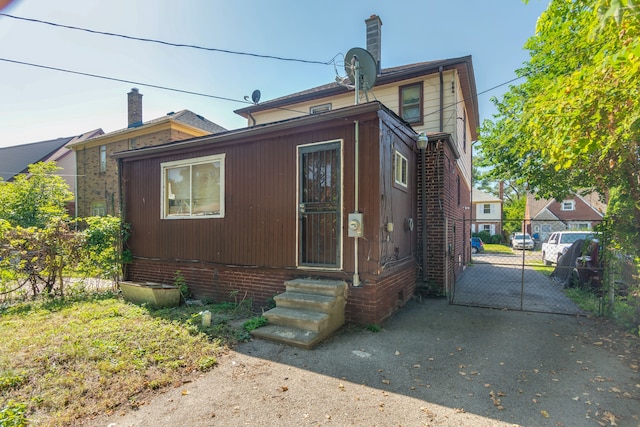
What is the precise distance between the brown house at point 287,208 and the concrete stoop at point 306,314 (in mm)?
245

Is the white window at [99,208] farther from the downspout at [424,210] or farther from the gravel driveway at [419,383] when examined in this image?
the downspout at [424,210]

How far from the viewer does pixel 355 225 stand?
4887 mm

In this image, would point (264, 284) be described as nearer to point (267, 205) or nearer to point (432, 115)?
point (267, 205)

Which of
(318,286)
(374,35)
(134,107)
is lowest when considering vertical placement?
(318,286)

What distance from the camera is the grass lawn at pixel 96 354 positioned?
2.84 meters

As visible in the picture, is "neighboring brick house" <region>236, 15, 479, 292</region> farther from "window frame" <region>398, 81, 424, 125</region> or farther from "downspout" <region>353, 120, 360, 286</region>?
"downspout" <region>353, 120, 360, 286</region>

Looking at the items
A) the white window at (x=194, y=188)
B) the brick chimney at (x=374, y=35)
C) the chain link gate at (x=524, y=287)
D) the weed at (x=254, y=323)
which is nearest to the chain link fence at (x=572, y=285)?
the chain link gate at (x=524, y=287)

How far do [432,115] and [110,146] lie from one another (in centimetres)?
1559

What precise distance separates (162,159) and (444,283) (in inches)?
280

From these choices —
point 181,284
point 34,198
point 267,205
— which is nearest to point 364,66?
point 267,205

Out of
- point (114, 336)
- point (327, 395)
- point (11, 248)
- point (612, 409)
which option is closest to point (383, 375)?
point (327, 395)

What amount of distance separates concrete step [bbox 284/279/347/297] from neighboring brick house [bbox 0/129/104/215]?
1793 centimetres

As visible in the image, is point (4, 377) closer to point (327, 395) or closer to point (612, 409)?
point (327, 395)

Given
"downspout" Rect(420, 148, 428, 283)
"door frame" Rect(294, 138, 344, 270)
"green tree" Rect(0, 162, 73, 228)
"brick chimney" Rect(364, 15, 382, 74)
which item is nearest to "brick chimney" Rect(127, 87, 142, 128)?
"green tree" Rect(0, 162, 73, 228)
